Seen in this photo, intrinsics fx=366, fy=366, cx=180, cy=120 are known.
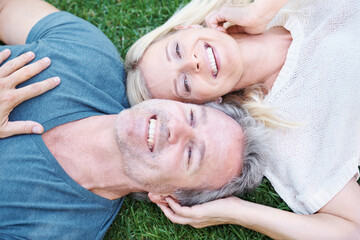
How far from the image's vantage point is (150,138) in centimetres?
282

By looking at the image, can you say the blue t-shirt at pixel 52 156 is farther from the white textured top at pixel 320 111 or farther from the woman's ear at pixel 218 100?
the white textured top at pixel 320 111

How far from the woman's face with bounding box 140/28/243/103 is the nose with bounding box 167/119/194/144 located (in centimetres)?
58

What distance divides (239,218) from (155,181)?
0.79m

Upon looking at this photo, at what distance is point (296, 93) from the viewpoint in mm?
3330

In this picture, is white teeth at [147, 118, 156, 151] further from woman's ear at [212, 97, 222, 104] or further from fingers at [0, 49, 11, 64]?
fingers at [0, 49, 11, 64]

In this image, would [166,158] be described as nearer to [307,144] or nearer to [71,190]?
[71,190]

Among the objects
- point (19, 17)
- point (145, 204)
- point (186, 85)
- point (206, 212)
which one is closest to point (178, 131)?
point (186, 85)

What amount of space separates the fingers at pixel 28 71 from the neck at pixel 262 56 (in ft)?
5.91

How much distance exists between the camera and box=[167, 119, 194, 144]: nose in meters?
2.75

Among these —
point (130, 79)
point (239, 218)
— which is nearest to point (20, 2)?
point (130, 79)

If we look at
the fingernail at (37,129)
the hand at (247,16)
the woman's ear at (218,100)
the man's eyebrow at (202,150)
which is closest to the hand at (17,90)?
the fingernail at (37,129)

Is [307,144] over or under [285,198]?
over

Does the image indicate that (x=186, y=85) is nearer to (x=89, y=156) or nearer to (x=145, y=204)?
(x=89, y=156)

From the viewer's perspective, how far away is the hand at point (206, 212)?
3.07 meters
